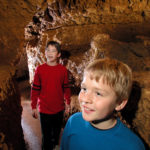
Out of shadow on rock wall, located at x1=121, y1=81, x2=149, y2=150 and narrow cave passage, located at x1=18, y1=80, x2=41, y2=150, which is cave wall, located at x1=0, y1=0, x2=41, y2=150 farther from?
shadow on rock wall, located at x1=121, y1=81, x2=149, y2=150

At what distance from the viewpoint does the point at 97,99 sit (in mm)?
887

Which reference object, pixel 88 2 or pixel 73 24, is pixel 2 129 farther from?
pixel 88 2

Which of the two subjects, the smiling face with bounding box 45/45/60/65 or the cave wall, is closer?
the cave wall

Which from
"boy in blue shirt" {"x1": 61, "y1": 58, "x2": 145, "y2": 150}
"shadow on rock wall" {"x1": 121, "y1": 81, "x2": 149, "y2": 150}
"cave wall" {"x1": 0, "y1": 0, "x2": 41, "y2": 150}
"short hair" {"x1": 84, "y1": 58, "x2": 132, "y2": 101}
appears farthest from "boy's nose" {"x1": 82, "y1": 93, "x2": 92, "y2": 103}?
"cave wall" {"x1": 0, "y1": 0, "x2": 41, "y2": 150}

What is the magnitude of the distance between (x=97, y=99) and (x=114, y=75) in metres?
0.20

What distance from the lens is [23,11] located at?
1764 mm

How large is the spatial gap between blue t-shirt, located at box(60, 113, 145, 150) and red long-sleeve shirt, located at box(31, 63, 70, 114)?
2.67 ft

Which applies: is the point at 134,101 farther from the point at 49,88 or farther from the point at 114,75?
the point at 49,88

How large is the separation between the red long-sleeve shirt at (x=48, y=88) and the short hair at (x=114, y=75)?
98 cm

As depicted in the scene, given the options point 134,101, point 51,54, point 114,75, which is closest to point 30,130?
point 51,54

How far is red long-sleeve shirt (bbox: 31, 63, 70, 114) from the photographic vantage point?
1.86 metres

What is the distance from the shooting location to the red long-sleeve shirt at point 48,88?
1863 millimetres

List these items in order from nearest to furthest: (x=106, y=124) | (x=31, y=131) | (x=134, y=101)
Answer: (x=106, y=124), (x=134, y=101), (x=31, y=131)

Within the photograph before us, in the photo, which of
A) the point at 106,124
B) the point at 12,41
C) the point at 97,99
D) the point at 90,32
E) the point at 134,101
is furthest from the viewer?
the point at 90,32
